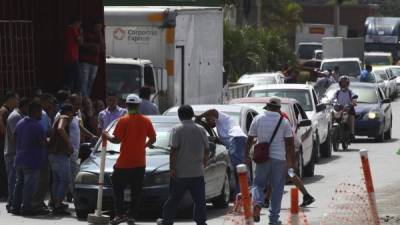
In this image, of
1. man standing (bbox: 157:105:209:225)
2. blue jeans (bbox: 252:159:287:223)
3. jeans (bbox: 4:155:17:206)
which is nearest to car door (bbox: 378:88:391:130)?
jeans (bbox: 4:155:17:206)

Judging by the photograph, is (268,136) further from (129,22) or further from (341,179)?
(129,22)

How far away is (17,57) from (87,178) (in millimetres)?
6584

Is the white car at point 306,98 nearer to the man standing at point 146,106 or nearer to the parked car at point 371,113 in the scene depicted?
the parked car at point 371,113

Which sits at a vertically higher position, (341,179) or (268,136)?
(268,136)

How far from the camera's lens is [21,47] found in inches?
863

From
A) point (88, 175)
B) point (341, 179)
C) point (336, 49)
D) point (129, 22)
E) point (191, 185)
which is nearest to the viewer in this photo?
point (191, 185)

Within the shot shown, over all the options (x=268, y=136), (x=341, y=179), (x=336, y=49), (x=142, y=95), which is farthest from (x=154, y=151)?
(x=336, y=49)

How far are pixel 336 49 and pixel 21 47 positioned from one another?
1568 inches

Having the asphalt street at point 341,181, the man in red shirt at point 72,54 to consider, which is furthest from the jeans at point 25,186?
the man in red shirt at point 72,54

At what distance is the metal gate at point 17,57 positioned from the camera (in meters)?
21.1

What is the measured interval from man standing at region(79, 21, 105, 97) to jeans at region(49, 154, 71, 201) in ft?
19.8

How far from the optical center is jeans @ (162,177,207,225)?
1366cm

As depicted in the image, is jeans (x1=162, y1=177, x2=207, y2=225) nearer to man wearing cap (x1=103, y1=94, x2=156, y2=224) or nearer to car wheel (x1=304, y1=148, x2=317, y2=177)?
man wearing cap (x1=103, y1=94, x2=156, y2=224)

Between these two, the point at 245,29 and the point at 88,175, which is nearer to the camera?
the point at 88,175
